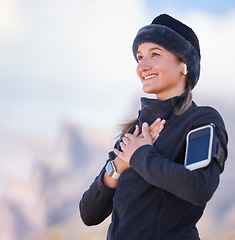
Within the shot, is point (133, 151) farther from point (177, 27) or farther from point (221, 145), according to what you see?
point (177, 27)

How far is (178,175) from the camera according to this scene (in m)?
1.95

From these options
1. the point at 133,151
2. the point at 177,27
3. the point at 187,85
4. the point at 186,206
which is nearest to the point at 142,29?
the point at 177,27

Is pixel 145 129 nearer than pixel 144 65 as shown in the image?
Yes

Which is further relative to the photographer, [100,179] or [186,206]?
[100,179]

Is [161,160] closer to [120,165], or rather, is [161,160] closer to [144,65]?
[120,165]

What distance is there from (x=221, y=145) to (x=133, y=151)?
0.46 meters

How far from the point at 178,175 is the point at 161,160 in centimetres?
13

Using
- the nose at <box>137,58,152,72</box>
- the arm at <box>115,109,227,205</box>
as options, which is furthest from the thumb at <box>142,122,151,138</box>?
the nose at <box>137,58,152,72</box>

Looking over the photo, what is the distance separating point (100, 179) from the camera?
255 centimetres

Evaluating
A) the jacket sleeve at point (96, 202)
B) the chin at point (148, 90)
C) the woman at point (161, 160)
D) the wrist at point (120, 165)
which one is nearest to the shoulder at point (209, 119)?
the woman at point (161, 160)

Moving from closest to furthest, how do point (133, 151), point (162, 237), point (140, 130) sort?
point (162, 237) → point (133, 151) → point (140, 130)

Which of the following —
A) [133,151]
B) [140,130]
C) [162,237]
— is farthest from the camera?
[140,130]

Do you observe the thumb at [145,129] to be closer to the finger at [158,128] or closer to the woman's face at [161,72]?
the finger at [158,128]

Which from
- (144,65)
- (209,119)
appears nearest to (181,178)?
(209,119)
